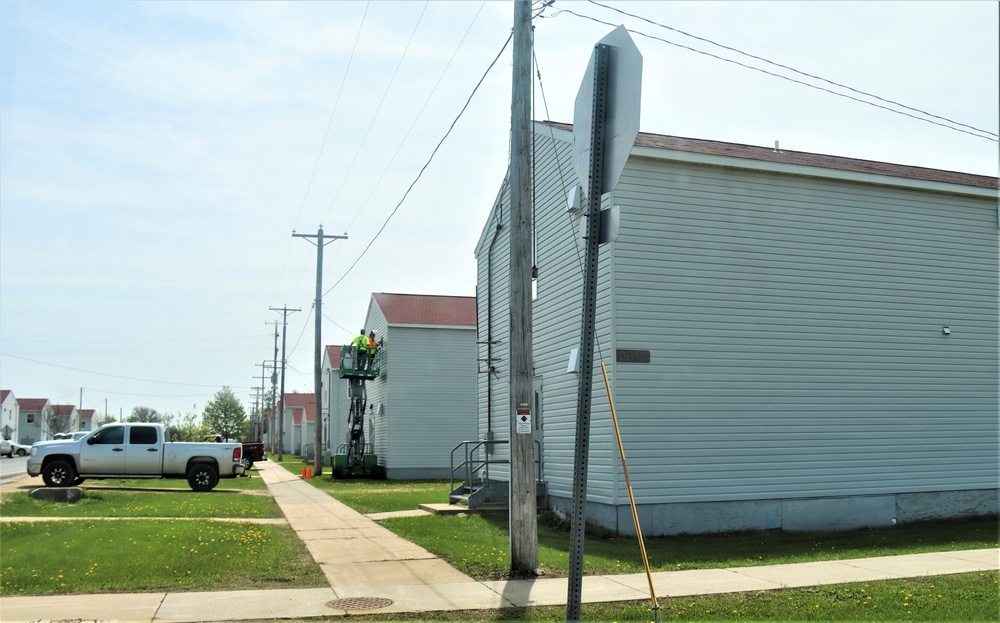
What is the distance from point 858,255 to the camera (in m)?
16.4

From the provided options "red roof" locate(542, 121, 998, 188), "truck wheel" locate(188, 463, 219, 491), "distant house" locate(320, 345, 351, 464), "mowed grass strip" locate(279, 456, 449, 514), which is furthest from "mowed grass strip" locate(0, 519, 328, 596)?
"distant house" locate(320, 345, 351, 464)

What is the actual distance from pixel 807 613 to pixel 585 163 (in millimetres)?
5382

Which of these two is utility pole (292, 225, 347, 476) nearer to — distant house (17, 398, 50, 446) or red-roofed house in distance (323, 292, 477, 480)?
red-roofed house in distance (323, 292, 477, 480)

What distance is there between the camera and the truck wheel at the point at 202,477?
85.9 ft

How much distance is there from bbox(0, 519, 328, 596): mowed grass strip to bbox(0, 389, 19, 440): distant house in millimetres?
94817

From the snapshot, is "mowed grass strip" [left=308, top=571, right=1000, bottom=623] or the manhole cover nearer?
"mowed grass strip" [left=308, top=571, right=1000, bottom=623]

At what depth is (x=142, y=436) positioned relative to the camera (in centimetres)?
2584

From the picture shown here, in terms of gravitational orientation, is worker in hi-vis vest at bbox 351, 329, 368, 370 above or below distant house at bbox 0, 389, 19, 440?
above

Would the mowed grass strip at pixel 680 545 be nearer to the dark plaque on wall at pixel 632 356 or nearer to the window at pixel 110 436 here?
the dark plaque on wall at pixel 632 356

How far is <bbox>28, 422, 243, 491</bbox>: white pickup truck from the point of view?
2478 centimetres

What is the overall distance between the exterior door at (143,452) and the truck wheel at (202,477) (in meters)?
0.98

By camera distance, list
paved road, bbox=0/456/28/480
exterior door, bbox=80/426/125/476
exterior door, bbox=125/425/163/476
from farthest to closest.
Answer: paved road, bbox=0/456/28/480 < exterior door, bbox=125/425/163/476 < exterior door, bbox=80/426/125/476

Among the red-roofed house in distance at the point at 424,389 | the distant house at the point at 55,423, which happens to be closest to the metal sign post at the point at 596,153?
the red-roofed house in distance at the point at 424,389

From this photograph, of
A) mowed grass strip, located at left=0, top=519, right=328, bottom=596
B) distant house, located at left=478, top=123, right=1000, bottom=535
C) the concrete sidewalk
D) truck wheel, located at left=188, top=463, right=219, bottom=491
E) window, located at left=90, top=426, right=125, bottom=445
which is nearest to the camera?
the concrete sidewalk
